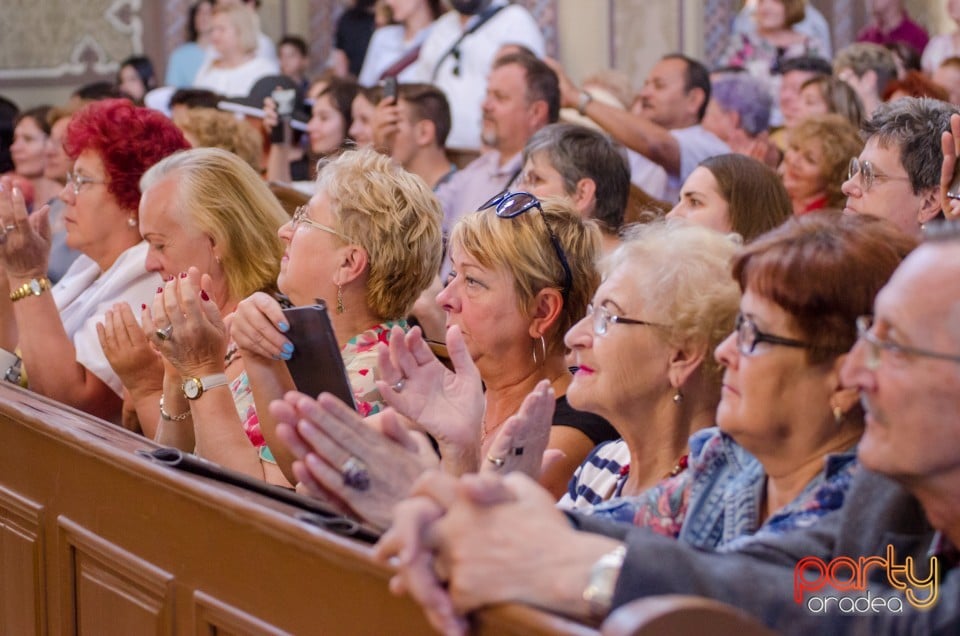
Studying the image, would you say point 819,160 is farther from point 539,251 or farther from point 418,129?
point 539,251

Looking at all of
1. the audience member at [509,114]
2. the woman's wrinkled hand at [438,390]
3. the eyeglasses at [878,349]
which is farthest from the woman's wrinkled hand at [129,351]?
the audience member at [509,114]

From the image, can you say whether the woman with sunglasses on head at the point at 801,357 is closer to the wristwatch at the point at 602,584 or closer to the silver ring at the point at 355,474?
the wristwatch at the point at 602,584

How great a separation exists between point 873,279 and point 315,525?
2.59ft

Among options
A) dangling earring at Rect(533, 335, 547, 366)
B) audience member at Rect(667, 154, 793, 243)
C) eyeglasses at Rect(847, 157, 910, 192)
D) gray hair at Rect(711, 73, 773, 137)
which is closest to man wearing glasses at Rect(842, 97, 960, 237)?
eyeglasses at Rect(847, 157, 910, 192)

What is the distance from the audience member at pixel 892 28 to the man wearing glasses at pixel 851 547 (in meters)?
6.66

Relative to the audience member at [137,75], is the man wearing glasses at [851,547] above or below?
above

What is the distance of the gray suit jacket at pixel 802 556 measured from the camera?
139cm

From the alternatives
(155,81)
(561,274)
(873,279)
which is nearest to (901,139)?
(561,274)

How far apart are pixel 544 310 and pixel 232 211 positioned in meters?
0.98

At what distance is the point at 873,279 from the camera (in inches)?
65.9

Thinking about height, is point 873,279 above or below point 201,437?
above

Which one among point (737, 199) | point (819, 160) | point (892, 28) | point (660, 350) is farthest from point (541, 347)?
point (892, 28)

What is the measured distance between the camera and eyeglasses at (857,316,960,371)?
4.66 ft

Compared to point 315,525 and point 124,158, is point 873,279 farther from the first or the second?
point 124,158
